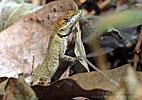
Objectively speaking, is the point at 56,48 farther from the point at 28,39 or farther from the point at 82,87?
the point at 82,87

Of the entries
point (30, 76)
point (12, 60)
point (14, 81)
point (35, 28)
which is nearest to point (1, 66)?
point (12, 60)

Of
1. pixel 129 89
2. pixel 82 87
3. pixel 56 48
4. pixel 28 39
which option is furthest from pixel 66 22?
pixel 129 89

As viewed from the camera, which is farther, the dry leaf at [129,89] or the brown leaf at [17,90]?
the brown leaf at [17,90]

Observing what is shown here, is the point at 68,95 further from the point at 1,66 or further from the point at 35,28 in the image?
the point at 35,28

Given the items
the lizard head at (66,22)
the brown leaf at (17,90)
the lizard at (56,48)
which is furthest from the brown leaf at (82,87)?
the lizard head at (66,22)

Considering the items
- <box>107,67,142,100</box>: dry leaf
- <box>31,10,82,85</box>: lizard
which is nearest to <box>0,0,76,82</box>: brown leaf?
<box>31,10,82,85</box>: lizard

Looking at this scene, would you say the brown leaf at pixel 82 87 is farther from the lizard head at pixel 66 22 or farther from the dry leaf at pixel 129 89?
the lizard head at pixel 66 22

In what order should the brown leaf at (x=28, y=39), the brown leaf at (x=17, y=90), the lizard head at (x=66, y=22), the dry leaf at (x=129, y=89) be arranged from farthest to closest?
the brown leaf at (x=28, y=39) → the lizard head at (x=66, y=22) → the brown leaf at (x=17, y=90) → the dry leaf at (x=129, y=89)
